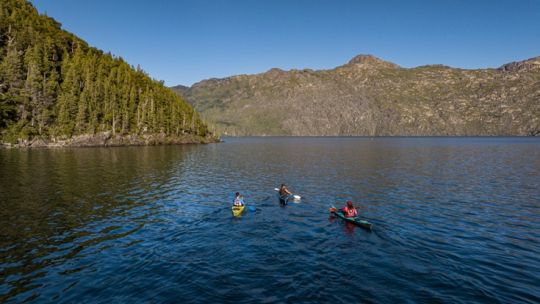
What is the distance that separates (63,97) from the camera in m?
125

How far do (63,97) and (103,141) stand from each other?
76.3ft

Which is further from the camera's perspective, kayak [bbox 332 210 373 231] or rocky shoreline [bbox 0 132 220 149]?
rocky shoreline [bbox 0 132 220 149]

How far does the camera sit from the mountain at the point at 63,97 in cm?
11394

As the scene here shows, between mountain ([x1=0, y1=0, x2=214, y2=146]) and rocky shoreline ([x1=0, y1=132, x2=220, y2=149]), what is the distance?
32cm

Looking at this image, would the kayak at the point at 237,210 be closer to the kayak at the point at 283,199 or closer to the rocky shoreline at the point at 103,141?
the kayak at the point at 283,199

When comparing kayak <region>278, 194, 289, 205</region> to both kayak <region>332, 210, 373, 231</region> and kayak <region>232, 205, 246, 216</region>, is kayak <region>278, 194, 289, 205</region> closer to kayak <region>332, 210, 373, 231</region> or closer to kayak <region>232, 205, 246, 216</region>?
kayak <region>232, 205, 246, 216</region>

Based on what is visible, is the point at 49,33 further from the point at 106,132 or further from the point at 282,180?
the point at 282,180

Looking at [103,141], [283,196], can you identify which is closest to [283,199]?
[283,196]

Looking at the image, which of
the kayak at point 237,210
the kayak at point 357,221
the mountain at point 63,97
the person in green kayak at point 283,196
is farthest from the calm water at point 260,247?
the mountain at point 63,97

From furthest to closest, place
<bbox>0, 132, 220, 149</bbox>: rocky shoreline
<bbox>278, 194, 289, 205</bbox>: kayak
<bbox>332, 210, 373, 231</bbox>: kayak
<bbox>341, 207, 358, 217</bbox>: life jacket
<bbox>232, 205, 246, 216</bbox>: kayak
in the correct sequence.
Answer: <bbox>0, 132, 220, 149</bbox>: rocky shoreline < <bbox>278, 194, 289, 205</bbox>: kayak < <bbox>232, 205, 246, 216</bbox>: kayak < <bbox>341, 207, 358, 217</bbox>: life jacket < <bbox>332, 210, 373, 231</bbox>: kayak

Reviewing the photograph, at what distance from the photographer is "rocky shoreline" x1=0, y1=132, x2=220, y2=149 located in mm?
112562

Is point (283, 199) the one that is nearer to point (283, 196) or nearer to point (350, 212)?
point (283, 196)

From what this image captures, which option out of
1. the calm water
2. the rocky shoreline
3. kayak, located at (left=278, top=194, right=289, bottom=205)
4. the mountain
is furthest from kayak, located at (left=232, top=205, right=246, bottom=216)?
the mountain

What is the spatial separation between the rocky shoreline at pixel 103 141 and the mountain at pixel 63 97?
0.32 m
